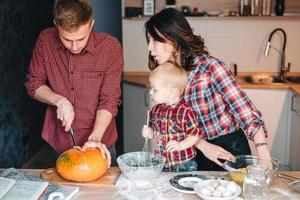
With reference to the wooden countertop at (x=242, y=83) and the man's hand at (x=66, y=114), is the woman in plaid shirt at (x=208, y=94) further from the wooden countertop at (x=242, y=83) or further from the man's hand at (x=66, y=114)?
the wooden countertop at (x=242, y=83)

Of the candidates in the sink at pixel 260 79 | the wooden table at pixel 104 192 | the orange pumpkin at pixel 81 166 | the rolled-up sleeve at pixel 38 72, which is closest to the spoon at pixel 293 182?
the wooden table at pixel 104 192

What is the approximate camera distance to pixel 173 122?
6.07 feet

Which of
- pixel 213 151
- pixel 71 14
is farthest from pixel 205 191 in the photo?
pixel 71 14

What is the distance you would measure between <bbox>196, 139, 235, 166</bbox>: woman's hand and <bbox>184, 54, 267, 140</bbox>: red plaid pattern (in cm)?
5

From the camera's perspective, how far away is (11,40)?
11.8 ft

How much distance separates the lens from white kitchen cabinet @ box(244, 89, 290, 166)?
11.3 feet

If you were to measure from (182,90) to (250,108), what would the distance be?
0.28 meters

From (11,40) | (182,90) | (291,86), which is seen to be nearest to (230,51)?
(291,86)

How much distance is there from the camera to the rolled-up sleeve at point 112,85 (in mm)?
1971

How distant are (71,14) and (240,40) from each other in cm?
244

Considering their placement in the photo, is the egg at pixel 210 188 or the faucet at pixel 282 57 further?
the faucet at pixel 282 57

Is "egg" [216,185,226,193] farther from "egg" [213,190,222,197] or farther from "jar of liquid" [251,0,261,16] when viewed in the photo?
"jar of liquid" [251,0,261,16]

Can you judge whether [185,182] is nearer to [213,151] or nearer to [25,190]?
[213,151]

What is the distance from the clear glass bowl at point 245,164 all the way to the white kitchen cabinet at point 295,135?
69.2 inches
